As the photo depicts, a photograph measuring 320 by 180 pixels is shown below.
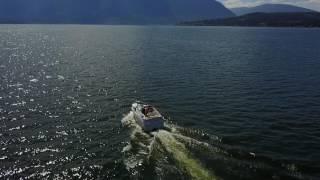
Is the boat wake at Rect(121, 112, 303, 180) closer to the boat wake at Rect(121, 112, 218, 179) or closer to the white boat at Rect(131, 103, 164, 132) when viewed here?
the boat wake at Rect(121, 112, 218, 179)

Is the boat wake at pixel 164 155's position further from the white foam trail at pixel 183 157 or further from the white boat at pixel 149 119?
the white boat at pixel 149 119

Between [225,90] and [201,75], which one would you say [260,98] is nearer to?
[225,90]

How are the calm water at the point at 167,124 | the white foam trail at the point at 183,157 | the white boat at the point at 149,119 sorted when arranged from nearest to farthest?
the white foam trail at the point at 183,157
the calm water at the point at 167,124
the white boat at the point at 149,119

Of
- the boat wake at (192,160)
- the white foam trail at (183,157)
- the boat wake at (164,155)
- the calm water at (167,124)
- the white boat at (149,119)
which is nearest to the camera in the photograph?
the white foam trail at (183,157)

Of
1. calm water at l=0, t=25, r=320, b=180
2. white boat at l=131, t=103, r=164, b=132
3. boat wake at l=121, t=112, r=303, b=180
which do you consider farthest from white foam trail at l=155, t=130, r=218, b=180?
white boat at l=131, t=103, r=164, b=132

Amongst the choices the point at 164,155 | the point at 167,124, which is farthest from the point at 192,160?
the point at 167,124

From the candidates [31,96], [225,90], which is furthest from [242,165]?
[31,96]

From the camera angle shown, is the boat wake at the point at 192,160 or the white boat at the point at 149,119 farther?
→ the white boat at the point at 149,119

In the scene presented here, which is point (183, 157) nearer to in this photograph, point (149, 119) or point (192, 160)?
point (192, 160)

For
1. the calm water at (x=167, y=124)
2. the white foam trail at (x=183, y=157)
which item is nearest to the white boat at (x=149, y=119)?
the calm water at (x=167, y=124)
